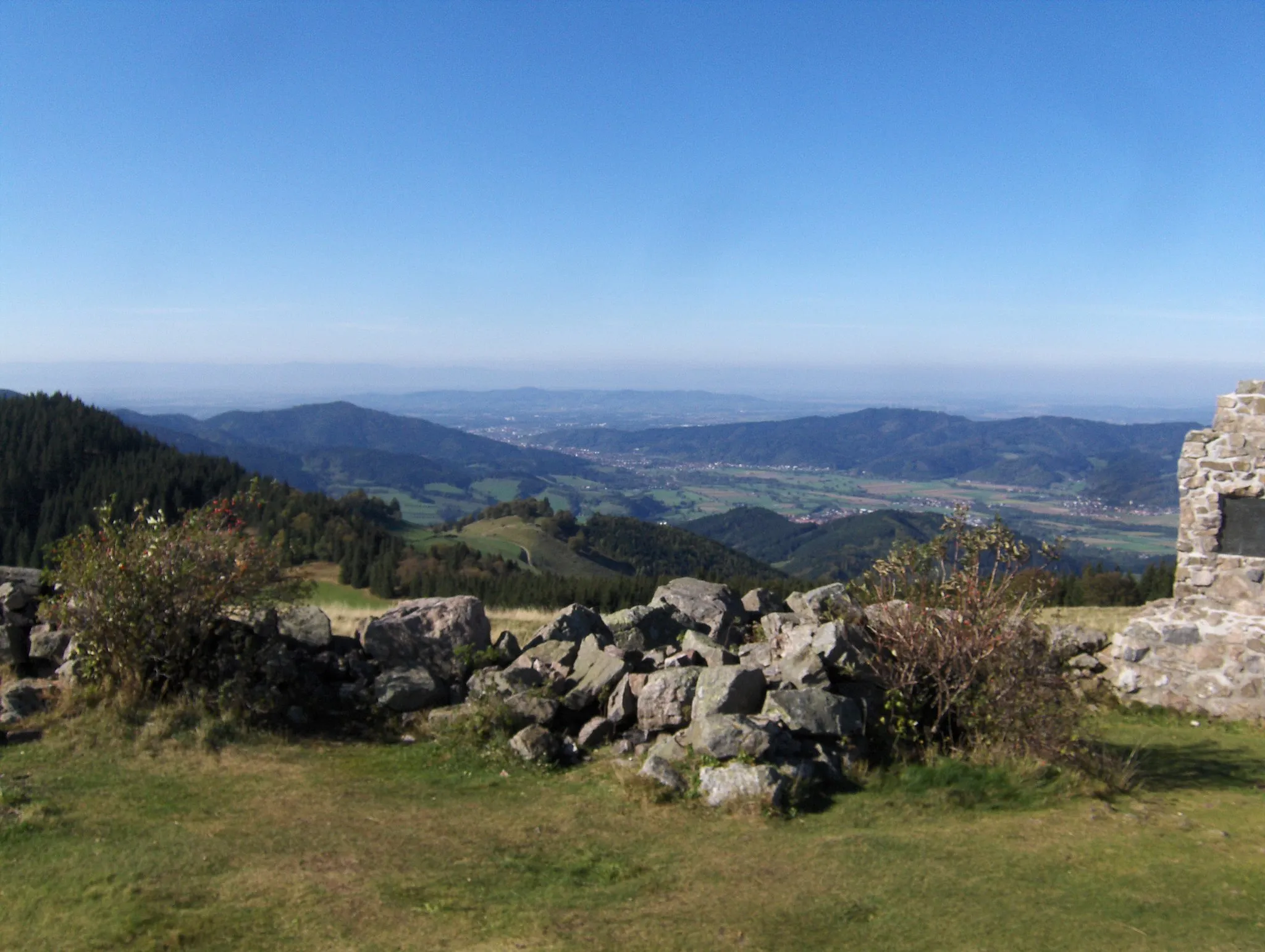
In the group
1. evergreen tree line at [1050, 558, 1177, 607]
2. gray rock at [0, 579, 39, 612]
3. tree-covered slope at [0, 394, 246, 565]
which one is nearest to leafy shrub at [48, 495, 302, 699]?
gray rock at [0, 579, 39, 612]

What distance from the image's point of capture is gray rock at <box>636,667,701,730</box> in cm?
998

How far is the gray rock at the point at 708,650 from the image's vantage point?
11.1 meters

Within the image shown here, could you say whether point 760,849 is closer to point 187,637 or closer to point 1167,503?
point 187,637

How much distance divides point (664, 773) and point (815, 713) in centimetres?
172

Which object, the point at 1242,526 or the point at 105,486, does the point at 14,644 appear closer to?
the point at 1242,526

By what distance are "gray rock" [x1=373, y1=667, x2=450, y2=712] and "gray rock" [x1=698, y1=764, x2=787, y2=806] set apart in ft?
14.2

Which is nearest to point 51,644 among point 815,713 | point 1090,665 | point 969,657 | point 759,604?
point 815,713

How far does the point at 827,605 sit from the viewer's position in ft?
42.2

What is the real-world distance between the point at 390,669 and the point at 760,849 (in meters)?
6.03

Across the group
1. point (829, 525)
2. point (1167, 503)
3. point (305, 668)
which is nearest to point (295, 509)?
point (305, 668)

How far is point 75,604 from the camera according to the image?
10898mm

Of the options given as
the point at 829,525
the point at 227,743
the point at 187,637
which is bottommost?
the point at 829,525

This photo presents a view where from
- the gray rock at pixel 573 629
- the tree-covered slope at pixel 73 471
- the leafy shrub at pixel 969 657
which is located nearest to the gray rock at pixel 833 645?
the leafy shrub at pixel 969 657

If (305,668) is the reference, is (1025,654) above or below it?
above
